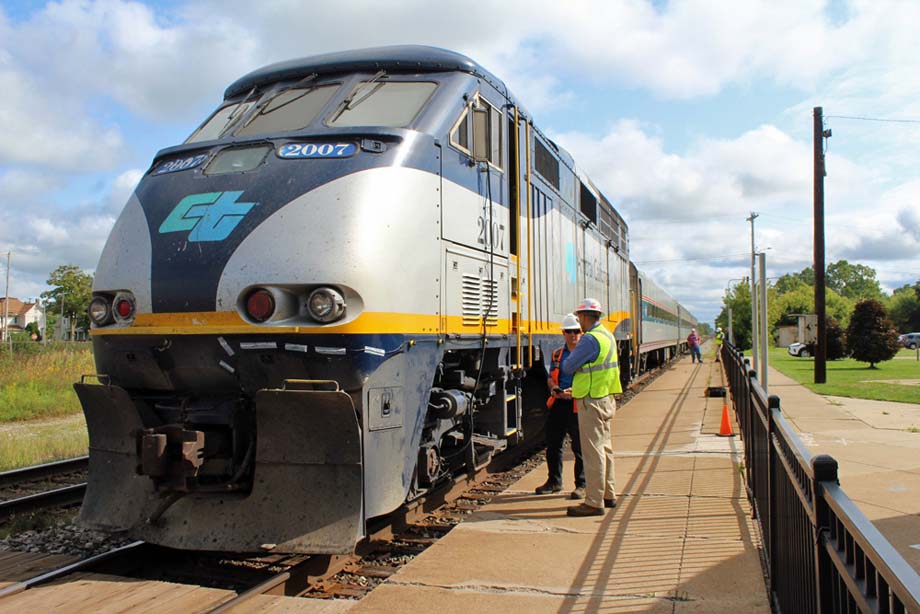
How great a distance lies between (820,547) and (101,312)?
490cm

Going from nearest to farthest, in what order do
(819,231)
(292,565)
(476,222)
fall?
(292,565) → (476,222) → (819,231)

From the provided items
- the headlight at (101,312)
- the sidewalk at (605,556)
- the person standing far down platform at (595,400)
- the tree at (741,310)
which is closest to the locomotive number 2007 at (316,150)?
the headlight at (101,312)

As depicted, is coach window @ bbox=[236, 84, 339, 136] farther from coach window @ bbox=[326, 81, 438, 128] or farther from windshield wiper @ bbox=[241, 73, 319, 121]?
coach window @ bbox=[326, 81, 438, 128]

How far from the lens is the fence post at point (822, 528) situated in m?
2.60

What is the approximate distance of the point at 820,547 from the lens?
263 centimetres

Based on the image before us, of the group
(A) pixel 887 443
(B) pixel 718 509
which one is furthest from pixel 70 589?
(A) pixel 887 443

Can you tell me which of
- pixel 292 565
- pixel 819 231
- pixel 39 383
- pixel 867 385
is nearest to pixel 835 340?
pixel 819 231

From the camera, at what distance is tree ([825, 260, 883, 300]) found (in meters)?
133

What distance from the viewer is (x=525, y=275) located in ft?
25.5

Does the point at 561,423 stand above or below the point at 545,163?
below

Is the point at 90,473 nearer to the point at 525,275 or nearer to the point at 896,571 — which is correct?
the point at 525,275

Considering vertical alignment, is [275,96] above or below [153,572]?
above

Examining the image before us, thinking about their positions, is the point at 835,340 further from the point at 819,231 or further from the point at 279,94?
the point at 279,94

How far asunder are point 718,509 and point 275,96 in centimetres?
517
